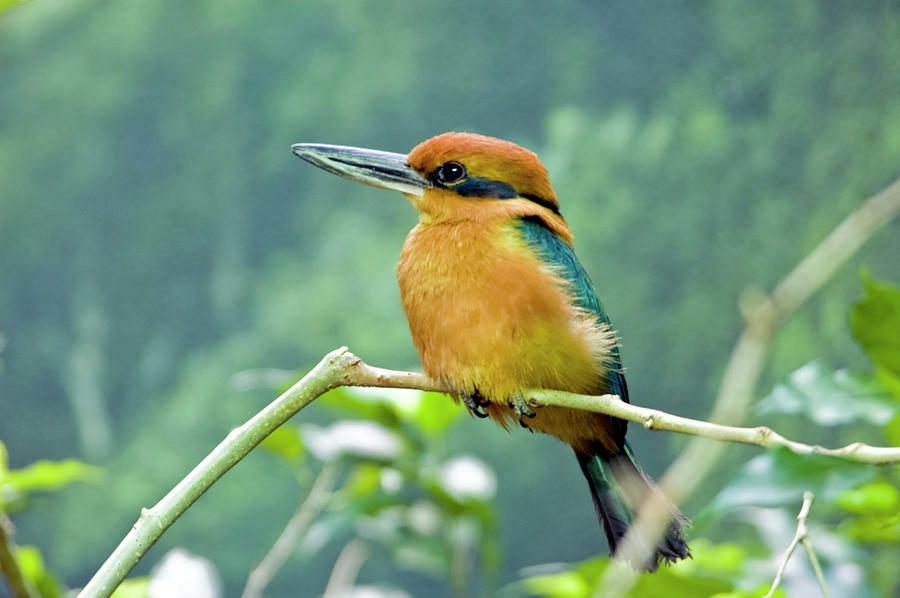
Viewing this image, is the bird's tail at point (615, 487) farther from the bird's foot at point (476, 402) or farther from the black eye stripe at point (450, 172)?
the black eye stripe at point (450, 172)

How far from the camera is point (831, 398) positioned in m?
1.04

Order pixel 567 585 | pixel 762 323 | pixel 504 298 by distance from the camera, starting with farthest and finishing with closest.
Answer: pixel 567 585, pixel 504 298, pixel 762 323

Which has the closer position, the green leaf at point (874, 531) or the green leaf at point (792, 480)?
the green leaf at point (792, 480)

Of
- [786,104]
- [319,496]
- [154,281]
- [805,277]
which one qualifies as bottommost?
[805,277]

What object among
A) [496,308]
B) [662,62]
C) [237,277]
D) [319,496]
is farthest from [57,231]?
[496,308]

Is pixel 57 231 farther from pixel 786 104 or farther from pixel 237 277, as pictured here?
pixel 786 104

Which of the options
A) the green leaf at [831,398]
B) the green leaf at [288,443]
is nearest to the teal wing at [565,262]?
the green leaf at [831,398]

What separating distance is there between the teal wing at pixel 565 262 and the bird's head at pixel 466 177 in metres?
0.02

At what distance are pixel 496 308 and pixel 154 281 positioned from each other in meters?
1.69

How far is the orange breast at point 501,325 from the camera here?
0.80 m

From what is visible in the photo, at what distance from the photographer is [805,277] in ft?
1.26

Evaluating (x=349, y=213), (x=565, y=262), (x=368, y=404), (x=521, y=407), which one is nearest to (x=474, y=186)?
(x=565, y=262)

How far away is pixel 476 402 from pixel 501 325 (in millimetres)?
91

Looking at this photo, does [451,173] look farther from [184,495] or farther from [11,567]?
[11,567]
